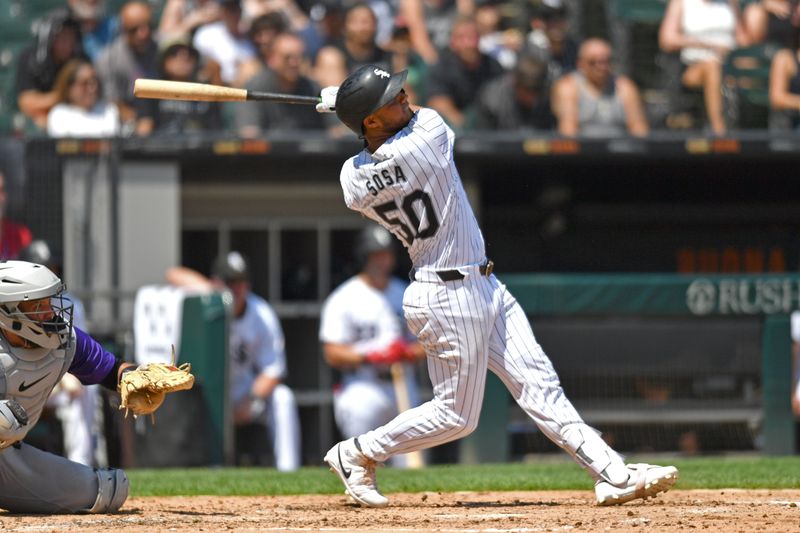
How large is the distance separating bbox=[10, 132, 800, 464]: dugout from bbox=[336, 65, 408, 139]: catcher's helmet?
425 centimetres

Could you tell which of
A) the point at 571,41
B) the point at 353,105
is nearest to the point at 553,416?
the point at 353,105

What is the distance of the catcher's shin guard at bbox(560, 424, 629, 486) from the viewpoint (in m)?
5.07

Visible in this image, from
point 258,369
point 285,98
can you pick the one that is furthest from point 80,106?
point 285,98

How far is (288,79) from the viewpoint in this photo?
9969mm

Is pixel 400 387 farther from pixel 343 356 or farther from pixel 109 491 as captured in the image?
pixel 109 491

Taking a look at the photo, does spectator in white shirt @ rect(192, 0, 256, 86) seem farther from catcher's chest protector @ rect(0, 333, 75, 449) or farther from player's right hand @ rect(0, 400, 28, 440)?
player's right hand @ rect(0, 400, 28, 440)

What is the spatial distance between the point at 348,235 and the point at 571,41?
7.11ft

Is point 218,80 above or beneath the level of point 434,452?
above

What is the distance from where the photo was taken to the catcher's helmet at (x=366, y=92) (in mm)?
4996

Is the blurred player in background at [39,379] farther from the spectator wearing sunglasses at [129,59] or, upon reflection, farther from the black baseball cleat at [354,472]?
the spectator wearing sunglasses at [129,59]

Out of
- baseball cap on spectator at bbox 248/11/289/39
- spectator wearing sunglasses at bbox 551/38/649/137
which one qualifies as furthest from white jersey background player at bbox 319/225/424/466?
baseball cap on spectator at bbox 248/11/289/39

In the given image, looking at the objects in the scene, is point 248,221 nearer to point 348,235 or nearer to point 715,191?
point 348,235

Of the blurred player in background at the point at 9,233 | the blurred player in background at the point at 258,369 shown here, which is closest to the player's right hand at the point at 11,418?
the blurred player in background at the point at 258,369

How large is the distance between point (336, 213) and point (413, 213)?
5100 millimetres
